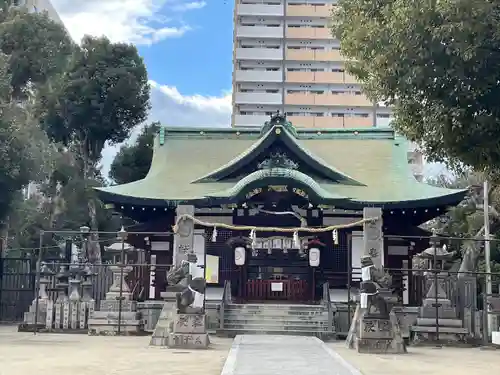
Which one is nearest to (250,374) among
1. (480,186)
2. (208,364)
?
(208,364)

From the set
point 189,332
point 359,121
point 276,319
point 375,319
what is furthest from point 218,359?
point 359,121

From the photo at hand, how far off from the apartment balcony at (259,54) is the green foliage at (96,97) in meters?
31.1

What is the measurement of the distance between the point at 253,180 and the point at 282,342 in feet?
23.6

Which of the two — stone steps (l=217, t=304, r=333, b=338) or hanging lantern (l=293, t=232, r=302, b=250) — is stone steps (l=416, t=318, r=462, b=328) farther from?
hanging lantern (l=293, t=232, r=302, b=250)

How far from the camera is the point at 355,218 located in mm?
24812

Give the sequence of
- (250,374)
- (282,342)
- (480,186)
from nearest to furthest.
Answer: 1. (250,374)
2. (282,342)
3. (480,186)

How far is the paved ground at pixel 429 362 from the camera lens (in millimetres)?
12367

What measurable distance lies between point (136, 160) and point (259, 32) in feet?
113

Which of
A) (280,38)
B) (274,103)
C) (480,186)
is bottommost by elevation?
(480,186)

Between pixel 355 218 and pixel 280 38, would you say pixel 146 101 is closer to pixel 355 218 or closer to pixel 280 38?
pixel 355 218

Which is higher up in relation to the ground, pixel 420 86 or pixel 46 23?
pixel 46 23

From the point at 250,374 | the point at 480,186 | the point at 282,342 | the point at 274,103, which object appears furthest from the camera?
the point at 274,103

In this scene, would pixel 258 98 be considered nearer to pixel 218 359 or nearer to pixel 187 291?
pixel 187 291

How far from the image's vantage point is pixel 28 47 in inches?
1230
